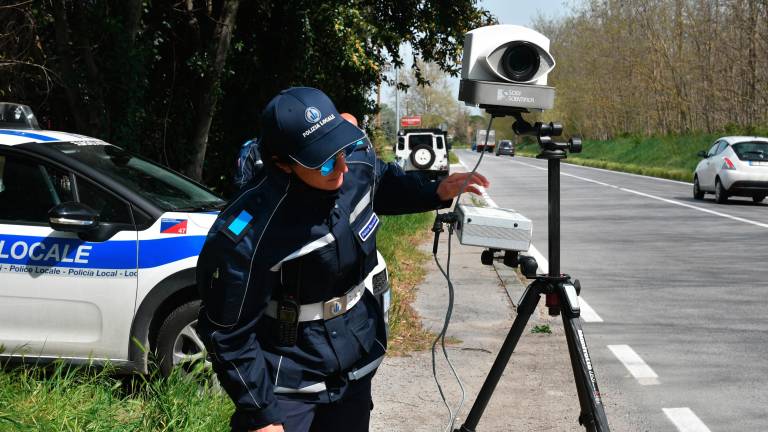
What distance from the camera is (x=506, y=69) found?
3096 millimetres

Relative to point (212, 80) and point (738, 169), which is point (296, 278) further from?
point (738, 169)

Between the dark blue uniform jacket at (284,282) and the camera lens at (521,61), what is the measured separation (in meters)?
0.68

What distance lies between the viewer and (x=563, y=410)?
16.8 ft

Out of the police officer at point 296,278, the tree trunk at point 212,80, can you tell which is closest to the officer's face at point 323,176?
the police officer at point 296,278

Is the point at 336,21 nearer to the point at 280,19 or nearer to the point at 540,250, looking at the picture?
the point at 280,19

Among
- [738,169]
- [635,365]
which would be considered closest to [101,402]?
[635,365]

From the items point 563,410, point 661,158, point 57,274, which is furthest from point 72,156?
point 661,158

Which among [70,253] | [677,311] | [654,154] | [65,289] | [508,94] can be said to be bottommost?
[654,154]

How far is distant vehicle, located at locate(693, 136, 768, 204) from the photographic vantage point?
63.5 feet

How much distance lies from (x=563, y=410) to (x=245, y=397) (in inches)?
124

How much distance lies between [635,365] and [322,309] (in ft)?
13.4

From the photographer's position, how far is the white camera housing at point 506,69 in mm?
3076

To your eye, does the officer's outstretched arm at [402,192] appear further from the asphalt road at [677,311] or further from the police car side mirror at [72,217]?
the asphalt road at [677,311]

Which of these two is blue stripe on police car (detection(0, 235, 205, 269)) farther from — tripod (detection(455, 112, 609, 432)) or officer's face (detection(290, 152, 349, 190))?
officer's face (detection(290, 152, 349, 190))
